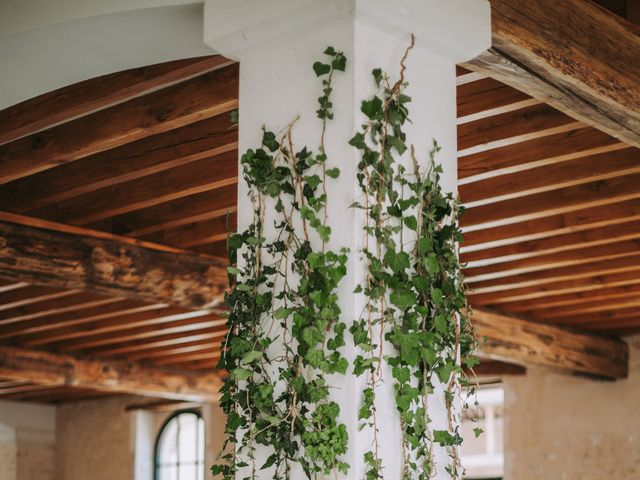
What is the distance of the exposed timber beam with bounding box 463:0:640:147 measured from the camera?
3184 millimetres

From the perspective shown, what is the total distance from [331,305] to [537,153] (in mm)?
2317

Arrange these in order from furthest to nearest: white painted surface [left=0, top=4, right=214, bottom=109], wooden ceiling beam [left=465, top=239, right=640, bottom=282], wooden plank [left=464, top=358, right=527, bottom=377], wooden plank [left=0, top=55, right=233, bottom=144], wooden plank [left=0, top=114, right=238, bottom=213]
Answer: wooden plank [left=464, top=358, right=527, bottom=377] → wooden ceiling beam [left=465, top=239, right=640, bottom=282] → wooden plank [left=0, top=114, right=238, bottom=213] → wooden plank [left=0, top=55, right=233, bottom=144] → white painted surface [left=0, top=4, right=214, bottom=109]

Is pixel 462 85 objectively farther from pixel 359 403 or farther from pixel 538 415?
pixel 538 415

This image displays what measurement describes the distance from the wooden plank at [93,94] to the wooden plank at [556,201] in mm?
1968

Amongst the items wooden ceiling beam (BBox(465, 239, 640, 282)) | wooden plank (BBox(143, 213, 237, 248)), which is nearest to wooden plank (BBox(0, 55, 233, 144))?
wooden plank (BBox(143, 213, 237, 248))

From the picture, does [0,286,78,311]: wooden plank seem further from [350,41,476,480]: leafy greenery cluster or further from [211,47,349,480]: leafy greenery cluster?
[350,41,476,480]: leafy greenery cluster

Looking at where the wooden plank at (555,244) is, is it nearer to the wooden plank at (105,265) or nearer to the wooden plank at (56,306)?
the wooden plank at (105,265)

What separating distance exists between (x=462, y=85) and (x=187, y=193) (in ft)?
4.90

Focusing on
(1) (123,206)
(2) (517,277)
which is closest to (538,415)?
(2) (517,277)

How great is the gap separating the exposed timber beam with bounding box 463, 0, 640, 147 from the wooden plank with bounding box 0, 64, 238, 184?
3.83 feet

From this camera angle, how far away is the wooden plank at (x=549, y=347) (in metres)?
7.21

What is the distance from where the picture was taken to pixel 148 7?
298 centimetres

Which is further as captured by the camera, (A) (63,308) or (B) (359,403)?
(A) (63,308)

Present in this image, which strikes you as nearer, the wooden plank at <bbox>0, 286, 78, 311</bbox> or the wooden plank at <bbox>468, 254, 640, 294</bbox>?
the wooden plank at <bbox>468, 254, 640, 294</bbox>
